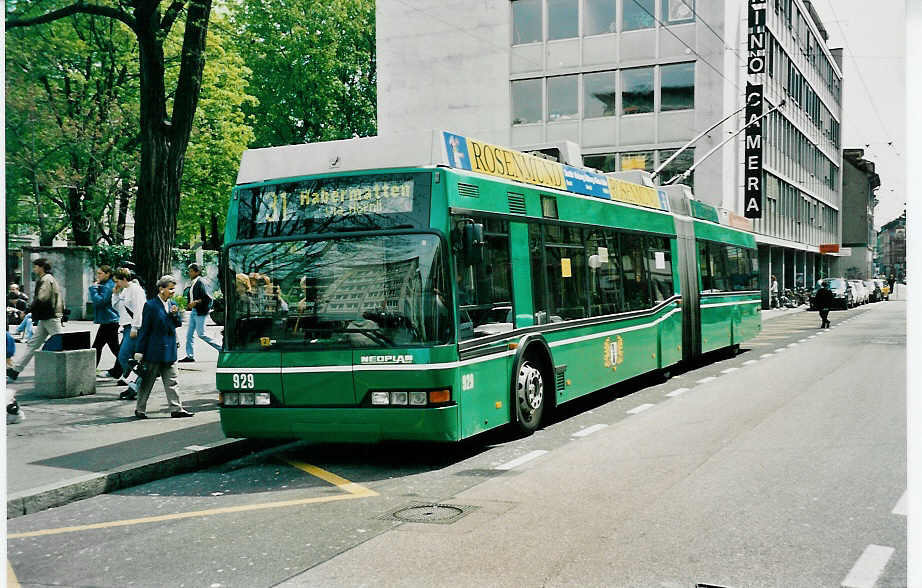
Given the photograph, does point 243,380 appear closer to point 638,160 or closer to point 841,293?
point 638,160

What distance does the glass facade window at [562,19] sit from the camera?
36.2 metres

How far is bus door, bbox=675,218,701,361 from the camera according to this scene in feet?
51.6

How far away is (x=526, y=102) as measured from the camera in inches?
1471

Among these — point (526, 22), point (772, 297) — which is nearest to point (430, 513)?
point (526, 22)

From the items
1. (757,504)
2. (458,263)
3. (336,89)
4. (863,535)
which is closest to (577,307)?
(458,263)

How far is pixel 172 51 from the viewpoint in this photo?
106 ft

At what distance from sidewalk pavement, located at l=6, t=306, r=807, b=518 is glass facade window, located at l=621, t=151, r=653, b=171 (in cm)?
2519

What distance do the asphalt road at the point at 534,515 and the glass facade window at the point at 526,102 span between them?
27685 millimetres

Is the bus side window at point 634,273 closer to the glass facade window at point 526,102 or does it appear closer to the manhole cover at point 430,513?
the manhole cover at point 430,513

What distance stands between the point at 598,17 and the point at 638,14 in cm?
158

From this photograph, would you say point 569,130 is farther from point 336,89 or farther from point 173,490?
point 173,490

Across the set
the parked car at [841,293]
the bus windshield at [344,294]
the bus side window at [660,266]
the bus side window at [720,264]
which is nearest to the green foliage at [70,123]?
the bus windshield at [344,294]

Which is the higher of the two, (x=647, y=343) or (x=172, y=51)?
(x=172, y=51)

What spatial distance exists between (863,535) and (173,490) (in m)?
5.36
